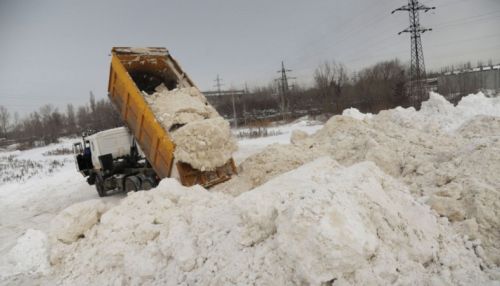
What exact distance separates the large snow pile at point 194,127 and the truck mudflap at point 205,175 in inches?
8.4

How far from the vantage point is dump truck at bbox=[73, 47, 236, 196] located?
293 inches

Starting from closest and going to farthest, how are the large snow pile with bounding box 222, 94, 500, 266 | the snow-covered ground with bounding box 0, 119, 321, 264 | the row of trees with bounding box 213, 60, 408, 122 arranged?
the large snow pile with bounding box 222, 94, 500, 266 → the snow-covered ground with bounding box 0, 119, 321, 264 → the row of trees with bounding box 213, 60, 408, 122

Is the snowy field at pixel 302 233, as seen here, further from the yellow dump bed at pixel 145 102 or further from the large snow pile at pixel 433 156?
the yellow dump bed at pixel 145 102

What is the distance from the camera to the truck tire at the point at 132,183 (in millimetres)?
8445

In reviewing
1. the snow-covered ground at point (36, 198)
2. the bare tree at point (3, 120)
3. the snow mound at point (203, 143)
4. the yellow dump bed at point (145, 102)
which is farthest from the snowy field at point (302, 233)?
the bare tree at point (3, 120)

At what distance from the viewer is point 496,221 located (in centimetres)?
356

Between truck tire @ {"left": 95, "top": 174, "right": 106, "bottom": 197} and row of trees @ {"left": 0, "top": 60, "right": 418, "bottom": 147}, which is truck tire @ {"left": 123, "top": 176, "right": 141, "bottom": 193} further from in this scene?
row of trees @ {"left": 0, "top": 60, "right": 418, "bottom": 147}

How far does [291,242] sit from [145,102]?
5575 millimetres

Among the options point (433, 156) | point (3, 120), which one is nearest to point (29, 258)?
point (433, 156)

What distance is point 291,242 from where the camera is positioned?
3.02 metres

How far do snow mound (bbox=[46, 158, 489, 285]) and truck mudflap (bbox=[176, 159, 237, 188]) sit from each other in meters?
2.33

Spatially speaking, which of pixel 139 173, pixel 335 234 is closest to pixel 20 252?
pixel 139 173

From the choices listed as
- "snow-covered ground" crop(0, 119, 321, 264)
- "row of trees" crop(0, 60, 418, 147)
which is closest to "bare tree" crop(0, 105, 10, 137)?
"row of trees" crop(0, 60, 418, 147)

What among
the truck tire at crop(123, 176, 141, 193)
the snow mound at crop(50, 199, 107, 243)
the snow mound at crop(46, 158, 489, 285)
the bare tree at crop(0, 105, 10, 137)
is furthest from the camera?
the bare tree at crop(0, 105, 10, 137)
